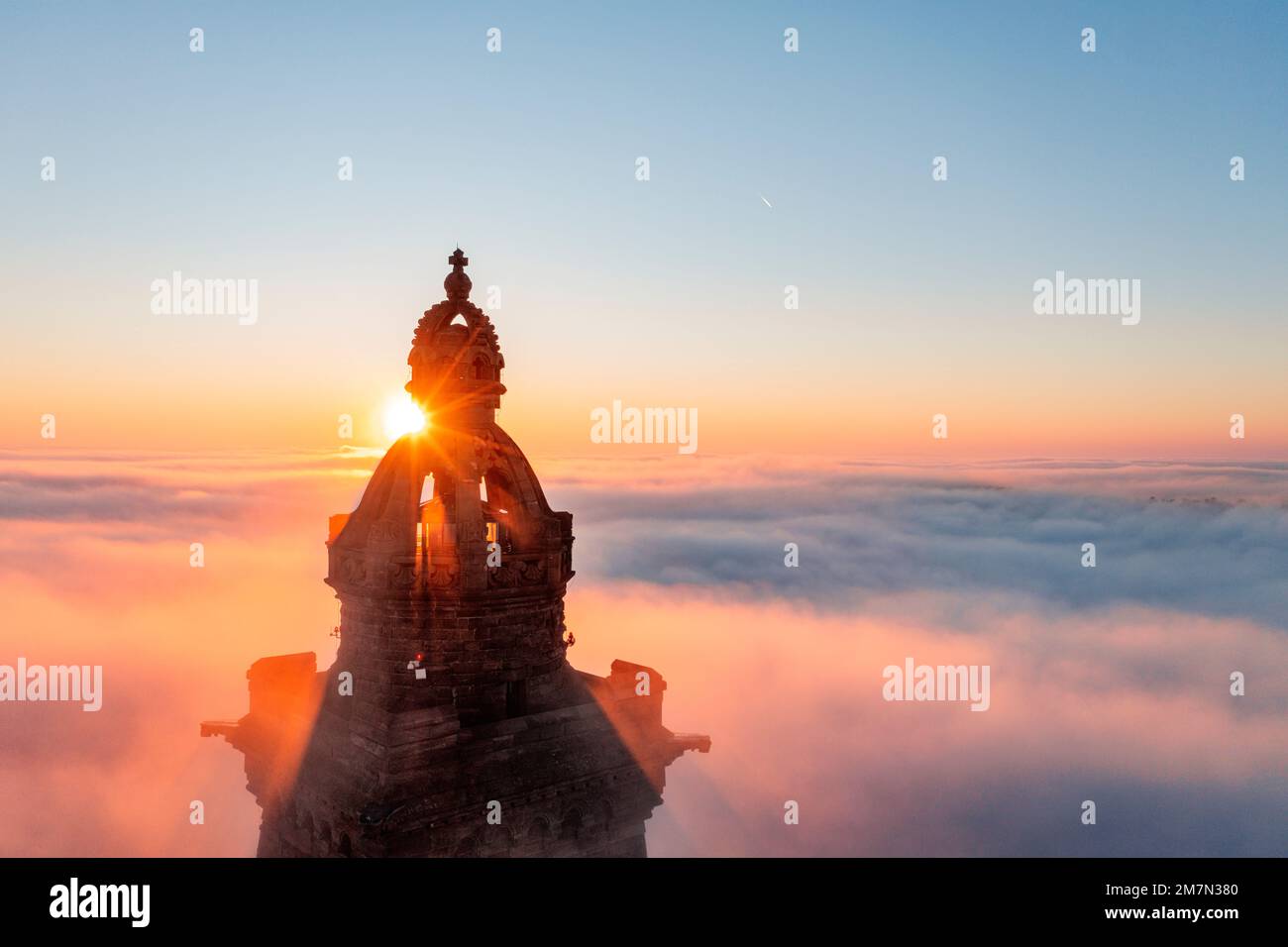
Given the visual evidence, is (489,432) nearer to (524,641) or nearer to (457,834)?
(524,641)

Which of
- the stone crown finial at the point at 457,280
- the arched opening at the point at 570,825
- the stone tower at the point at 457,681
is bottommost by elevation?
the arched opening at the point at 570,825

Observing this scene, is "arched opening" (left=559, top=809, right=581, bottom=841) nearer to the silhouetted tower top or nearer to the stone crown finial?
the silhouetted tower top

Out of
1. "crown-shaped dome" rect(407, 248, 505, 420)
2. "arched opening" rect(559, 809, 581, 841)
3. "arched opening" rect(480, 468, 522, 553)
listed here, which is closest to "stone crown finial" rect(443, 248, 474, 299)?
"crown-shaped dome" rect(407, 248, 505, 420)

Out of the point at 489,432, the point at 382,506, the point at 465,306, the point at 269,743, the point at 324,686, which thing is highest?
the point at 465,306

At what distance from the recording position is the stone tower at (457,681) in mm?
15688

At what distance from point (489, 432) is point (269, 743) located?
8464mm

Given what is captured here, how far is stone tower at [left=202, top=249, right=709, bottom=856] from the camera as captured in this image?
618 inches

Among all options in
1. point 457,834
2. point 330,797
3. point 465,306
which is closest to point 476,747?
point 457,834

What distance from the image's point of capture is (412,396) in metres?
17.8

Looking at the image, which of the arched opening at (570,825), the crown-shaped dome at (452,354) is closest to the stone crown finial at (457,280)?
the crown-shaped dome at (452,354)

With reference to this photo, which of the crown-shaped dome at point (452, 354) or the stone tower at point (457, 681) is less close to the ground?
the crown-shaped dome at point (452, 354)

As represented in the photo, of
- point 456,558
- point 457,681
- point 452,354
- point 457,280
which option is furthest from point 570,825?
point 457,280

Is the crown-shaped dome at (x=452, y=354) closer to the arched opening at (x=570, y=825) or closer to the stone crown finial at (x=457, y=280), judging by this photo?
the stone crown finial at (x=457, y=280)
